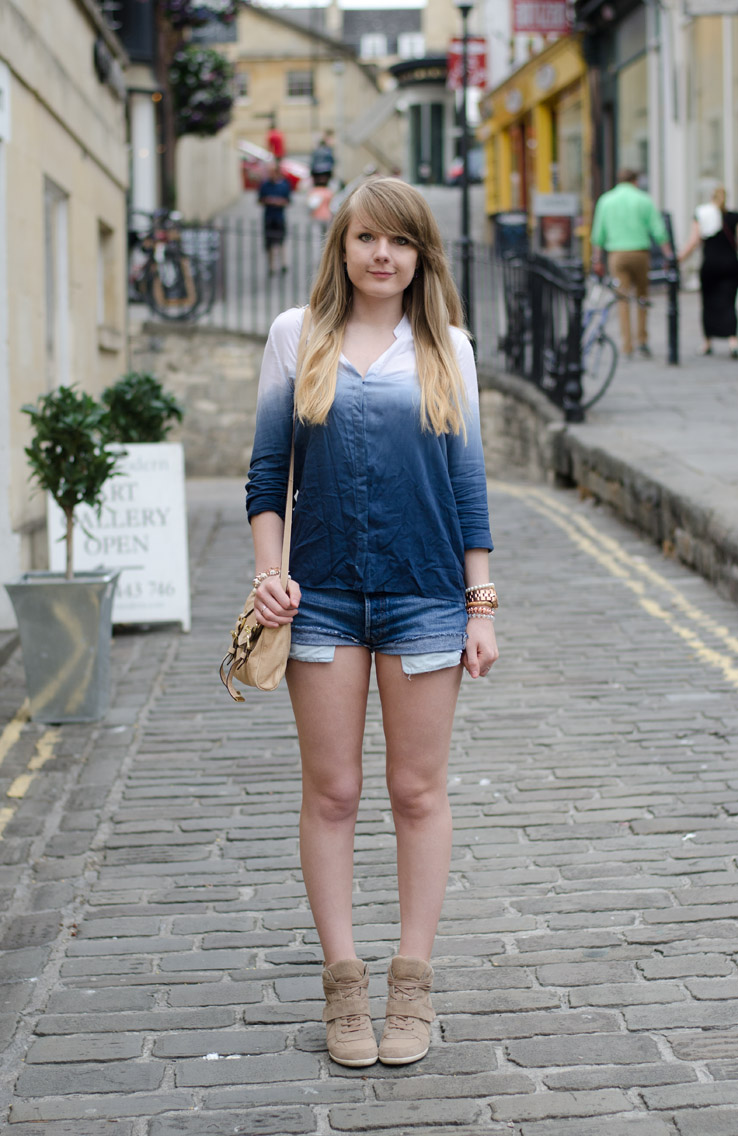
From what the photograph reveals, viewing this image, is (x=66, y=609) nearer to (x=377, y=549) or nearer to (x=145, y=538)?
(x=145, y=538)

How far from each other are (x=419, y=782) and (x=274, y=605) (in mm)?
531

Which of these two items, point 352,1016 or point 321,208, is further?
point 321,208

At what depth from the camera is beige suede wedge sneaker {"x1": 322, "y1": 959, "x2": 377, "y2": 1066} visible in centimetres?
319

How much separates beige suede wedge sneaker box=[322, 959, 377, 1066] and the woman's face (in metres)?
1.52

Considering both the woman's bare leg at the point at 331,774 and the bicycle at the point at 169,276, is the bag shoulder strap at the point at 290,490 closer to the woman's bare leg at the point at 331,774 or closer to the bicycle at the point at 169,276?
the woman's bare leg at the point at 331,774

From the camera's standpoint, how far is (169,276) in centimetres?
1789

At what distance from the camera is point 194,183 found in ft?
123

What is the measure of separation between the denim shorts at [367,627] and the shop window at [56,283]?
7.32m

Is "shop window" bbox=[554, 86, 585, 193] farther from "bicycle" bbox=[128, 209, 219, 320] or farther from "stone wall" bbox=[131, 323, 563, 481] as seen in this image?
"stone wall" bbox=[131, 323, 563, 481]

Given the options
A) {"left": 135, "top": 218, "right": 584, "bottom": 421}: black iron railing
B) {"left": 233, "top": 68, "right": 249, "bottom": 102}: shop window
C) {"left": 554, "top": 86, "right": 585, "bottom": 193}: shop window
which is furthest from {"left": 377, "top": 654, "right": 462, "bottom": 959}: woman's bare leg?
{"left": 233, "top": 68, "right": 249, "bottom": 102}: shop window

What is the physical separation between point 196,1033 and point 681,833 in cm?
186

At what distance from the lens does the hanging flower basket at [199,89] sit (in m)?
29.9

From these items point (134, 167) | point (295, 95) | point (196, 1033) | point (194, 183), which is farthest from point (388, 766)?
point (295, 95)

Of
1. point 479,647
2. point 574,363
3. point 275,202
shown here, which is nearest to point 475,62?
point 275,202
